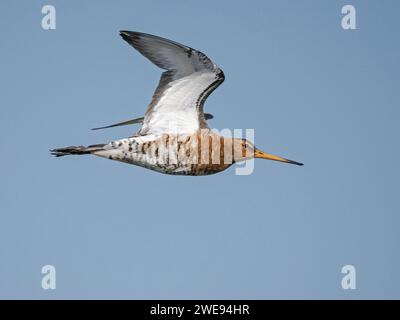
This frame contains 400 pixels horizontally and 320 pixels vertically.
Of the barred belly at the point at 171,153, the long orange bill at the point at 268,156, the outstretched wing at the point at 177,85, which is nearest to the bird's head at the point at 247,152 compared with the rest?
the long orange bill at the point at 268,156

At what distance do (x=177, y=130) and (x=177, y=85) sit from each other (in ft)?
2.88

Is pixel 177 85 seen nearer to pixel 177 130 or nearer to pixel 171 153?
pixel 177 130

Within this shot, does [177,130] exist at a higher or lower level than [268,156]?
higher

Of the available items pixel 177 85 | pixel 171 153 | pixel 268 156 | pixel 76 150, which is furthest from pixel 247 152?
pixel 76 150

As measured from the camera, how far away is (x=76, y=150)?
14.1 meters

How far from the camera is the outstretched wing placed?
13.4 meters

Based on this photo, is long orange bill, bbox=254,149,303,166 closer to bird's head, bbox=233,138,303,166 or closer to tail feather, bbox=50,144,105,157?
bird's head, bbox=233,138,303,166

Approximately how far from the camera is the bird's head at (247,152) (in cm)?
1520

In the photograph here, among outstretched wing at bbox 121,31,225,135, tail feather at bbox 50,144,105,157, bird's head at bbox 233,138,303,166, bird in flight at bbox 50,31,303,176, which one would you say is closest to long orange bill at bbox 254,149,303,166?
bird's head at bbox 233,138,303,166

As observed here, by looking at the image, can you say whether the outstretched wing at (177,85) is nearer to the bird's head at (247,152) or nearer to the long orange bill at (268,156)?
the bird's head at (247,152)

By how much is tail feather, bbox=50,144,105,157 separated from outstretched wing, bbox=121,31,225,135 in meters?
0.95
